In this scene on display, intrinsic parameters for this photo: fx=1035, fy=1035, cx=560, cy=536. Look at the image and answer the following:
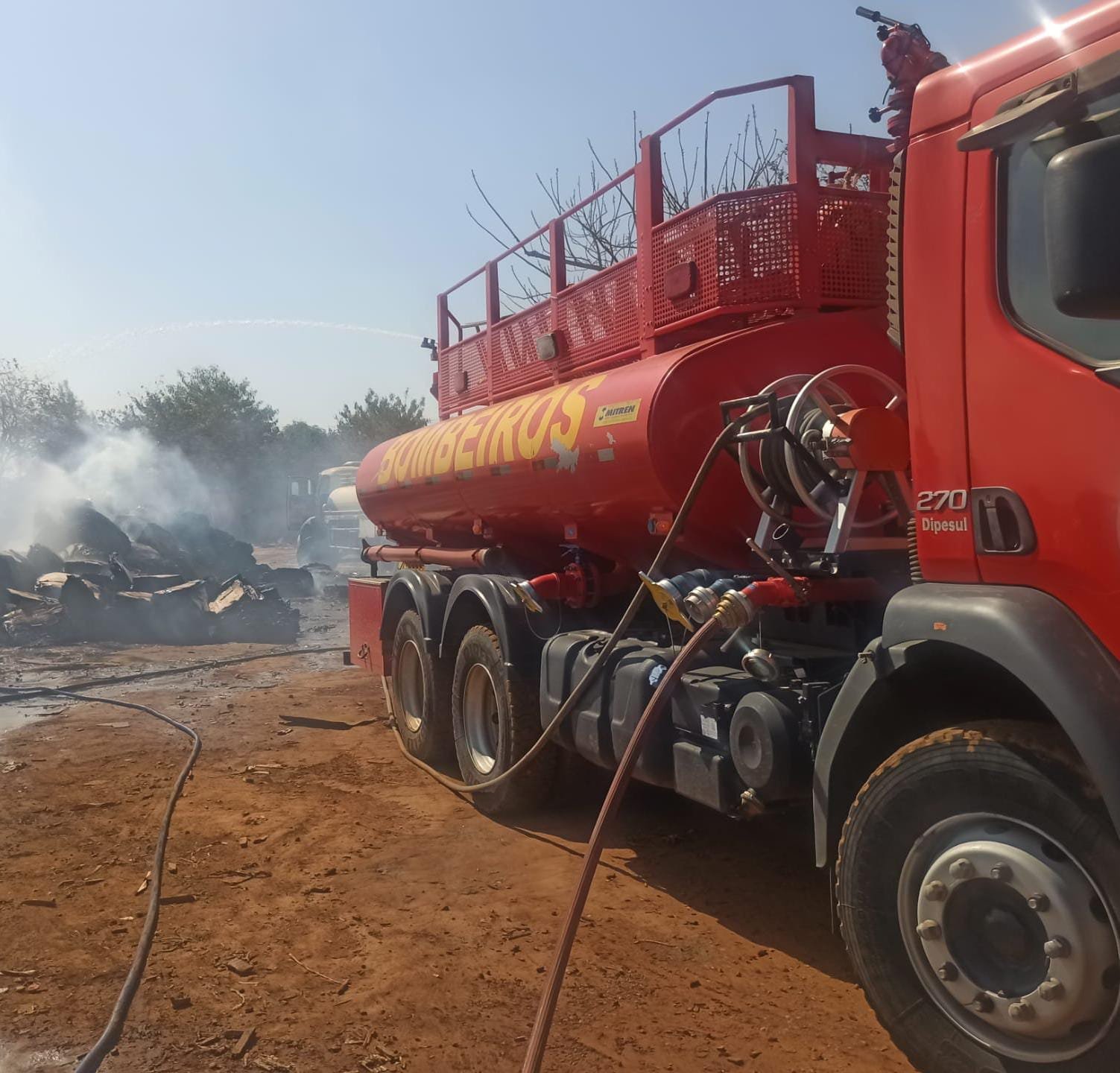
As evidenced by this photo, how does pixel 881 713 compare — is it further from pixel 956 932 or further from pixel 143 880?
pixel 143 880

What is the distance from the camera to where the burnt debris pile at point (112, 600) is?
50.8ft

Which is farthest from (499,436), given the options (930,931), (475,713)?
(930,931)

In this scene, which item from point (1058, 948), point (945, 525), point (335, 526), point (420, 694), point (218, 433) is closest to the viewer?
point (1058, 948)

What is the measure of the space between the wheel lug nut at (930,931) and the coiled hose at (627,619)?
1.93 metres

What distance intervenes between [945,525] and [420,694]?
5.36m

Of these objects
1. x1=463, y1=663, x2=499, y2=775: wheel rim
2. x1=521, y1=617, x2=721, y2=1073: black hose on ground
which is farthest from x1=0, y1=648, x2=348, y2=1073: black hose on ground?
x1=463, y1=663, x2=499, y2=775: wheel rim

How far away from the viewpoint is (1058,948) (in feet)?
8.24

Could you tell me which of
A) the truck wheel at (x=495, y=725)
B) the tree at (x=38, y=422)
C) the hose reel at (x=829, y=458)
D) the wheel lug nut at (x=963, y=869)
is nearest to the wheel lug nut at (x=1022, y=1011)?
the wheel lug nut at (x=963, y=869)

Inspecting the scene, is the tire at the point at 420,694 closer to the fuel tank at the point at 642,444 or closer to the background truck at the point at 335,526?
the fuel tank at the point at 642,444

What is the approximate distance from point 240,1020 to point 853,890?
84.0 inches

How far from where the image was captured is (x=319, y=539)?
30578mm

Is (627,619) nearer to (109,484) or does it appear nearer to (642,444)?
(642,444)

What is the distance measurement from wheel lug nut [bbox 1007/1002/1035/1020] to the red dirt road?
2.39 ft

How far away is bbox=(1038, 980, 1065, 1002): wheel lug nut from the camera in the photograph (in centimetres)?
251
